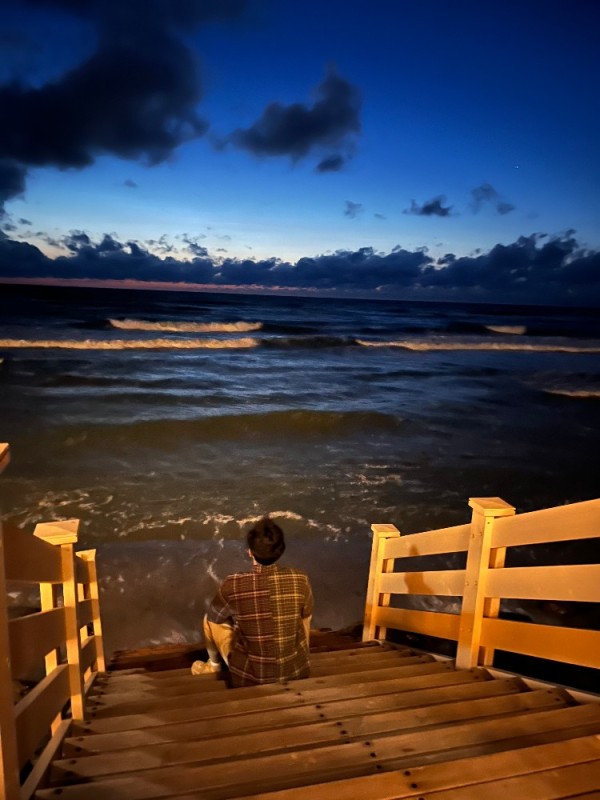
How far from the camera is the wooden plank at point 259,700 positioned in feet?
7.99

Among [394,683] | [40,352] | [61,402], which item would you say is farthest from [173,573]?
[40,352]

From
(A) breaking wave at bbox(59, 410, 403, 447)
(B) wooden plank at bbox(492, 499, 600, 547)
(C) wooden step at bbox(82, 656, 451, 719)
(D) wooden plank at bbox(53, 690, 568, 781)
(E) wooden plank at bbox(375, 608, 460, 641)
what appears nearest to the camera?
(D) wooden plank at bbox(53, 690, 568, 781)

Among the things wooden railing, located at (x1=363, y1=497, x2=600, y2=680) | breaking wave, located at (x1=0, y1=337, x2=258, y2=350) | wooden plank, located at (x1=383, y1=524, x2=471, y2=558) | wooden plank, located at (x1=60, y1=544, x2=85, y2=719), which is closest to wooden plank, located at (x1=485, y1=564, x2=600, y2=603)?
wooden railing, located at (x1=363, y1=497, x2=600, y2=680)

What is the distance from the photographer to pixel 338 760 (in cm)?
182

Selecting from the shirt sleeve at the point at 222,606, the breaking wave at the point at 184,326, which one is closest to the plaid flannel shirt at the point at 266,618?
the shirt sleeve at the point at 222,606

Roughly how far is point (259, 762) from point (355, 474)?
867cm

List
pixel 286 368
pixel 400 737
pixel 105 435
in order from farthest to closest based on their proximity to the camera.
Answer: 1. pixel 286 368
2. pixel 105 435
3. pixel 400 737

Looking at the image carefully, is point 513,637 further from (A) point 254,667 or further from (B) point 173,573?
(B) point 173,573

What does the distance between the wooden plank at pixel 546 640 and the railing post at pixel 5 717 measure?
1.94 m

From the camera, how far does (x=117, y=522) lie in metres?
7.91

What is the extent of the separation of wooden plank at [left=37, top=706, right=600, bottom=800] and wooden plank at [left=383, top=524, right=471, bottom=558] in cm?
106

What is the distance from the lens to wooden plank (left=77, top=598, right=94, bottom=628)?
3294mm

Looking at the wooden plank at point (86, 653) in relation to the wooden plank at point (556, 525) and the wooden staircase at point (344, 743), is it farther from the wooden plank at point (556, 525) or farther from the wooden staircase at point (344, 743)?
the wooden plank at point (556, 525)

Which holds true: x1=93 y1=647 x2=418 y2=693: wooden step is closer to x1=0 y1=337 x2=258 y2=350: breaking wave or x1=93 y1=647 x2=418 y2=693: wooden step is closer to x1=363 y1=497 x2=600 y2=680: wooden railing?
x1=363 y1=497 x2=600 y2=680: wooden railing
